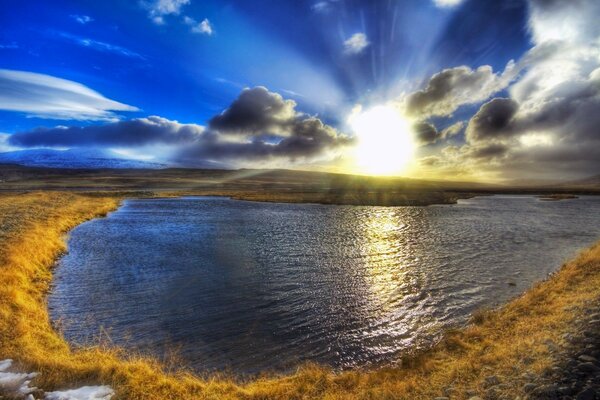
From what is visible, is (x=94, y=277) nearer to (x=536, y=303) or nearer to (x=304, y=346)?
(x=304, y=346)

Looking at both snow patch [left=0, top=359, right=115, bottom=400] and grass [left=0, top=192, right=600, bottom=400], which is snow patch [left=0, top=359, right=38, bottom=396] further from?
grass [left=0, top=192, right=600, bottom=400]

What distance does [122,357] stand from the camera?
1201 centimetres

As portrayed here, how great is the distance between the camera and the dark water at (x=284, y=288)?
1365 centimetres

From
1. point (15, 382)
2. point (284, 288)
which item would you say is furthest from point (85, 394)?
point (284, 288)

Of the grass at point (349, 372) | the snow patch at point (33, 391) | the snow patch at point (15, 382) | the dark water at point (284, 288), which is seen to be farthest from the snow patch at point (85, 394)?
the dark water at point (284, 288)

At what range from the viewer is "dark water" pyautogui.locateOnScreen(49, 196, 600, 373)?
13.6 m

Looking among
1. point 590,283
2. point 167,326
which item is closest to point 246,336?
point 167,326

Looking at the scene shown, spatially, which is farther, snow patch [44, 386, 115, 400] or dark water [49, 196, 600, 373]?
dark water [49, 196, 600, 373]

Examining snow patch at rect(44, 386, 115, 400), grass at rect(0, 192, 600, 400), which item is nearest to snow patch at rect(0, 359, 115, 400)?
snow patch at rect(44, 386, 115, 400)

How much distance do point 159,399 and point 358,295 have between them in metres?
12.7

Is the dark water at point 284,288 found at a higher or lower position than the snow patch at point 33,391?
lower

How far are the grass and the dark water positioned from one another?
4.11 feet

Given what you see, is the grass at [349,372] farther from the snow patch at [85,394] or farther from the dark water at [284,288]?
the dark water at [284,288]

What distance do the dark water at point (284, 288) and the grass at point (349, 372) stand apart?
→ 49.3 inches
